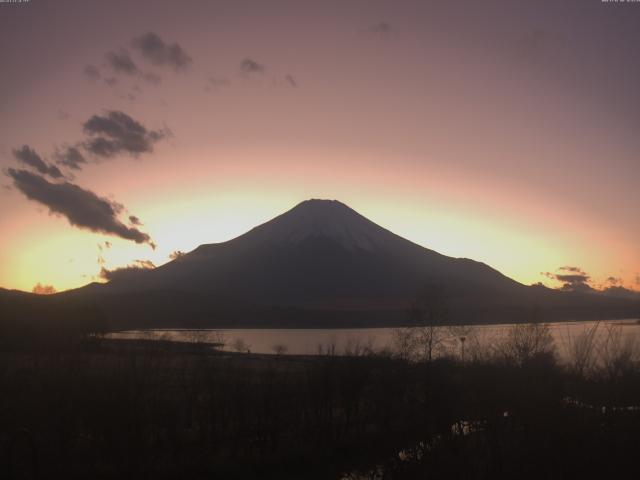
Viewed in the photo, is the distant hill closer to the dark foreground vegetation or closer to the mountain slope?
the mountain slope

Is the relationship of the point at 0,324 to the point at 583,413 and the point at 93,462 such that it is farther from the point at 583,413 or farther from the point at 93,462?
the point at 583,413

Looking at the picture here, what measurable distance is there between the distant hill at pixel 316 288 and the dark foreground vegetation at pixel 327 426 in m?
88.7

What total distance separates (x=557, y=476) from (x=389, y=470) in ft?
13.2

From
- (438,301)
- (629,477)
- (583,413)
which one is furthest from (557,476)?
(438,301)

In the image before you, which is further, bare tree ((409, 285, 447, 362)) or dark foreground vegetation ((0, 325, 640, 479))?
bare tree ((409, 285, 447, 362))

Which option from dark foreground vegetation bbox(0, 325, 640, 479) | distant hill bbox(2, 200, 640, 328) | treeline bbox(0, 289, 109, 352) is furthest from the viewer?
distant hill bbox(2, 200, 640, 328)

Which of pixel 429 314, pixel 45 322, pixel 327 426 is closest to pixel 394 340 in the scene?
pixel 429 314

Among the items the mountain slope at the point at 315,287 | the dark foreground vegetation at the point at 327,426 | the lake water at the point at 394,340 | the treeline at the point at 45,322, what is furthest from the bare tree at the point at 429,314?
the mountain slope at the point at 315,287

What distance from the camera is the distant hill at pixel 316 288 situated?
123875 mm

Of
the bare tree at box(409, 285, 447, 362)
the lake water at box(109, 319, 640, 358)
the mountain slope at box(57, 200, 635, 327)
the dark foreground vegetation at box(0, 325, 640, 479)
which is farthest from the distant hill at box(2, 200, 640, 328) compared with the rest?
the dark foreground vegetation at box(0, 325, 640, 479)

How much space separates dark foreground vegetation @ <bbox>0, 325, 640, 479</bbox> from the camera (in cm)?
1420

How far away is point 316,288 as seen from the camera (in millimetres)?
168375

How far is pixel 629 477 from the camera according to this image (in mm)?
12914

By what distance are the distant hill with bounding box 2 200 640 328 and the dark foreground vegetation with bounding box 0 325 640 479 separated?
291 feet
